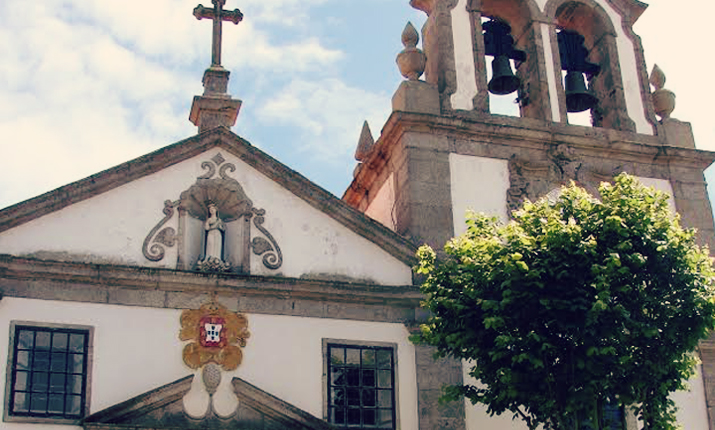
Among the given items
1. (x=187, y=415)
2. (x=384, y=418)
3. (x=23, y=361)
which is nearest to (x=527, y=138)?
(x=384, y=418)

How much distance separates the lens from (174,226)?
17.1m

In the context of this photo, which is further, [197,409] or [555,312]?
[197,409]

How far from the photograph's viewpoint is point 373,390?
17031 millimetres

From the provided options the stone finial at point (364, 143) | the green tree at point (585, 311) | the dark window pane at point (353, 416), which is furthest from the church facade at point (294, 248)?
the green tree at point (585, 311)

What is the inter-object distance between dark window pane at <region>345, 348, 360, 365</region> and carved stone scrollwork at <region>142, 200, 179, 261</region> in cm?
289

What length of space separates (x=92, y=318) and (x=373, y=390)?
400 cm

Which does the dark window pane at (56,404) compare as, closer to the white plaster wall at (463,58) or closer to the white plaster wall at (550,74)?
the white plaster wall at (463,58)

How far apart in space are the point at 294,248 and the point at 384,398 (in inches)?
99.0

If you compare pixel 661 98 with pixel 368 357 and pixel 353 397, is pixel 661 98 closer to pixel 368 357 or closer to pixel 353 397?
pixel 368 357

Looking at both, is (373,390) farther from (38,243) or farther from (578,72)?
(578,72)

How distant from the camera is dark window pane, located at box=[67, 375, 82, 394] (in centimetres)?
1565

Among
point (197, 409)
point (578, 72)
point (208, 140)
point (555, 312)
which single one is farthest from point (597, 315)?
point (578, 72)

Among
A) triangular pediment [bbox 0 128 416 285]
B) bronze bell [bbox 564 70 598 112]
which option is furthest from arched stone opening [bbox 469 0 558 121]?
triangular pediment [bbox 0 128 416 285]

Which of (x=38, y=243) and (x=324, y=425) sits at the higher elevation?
(x=38, y=243)
